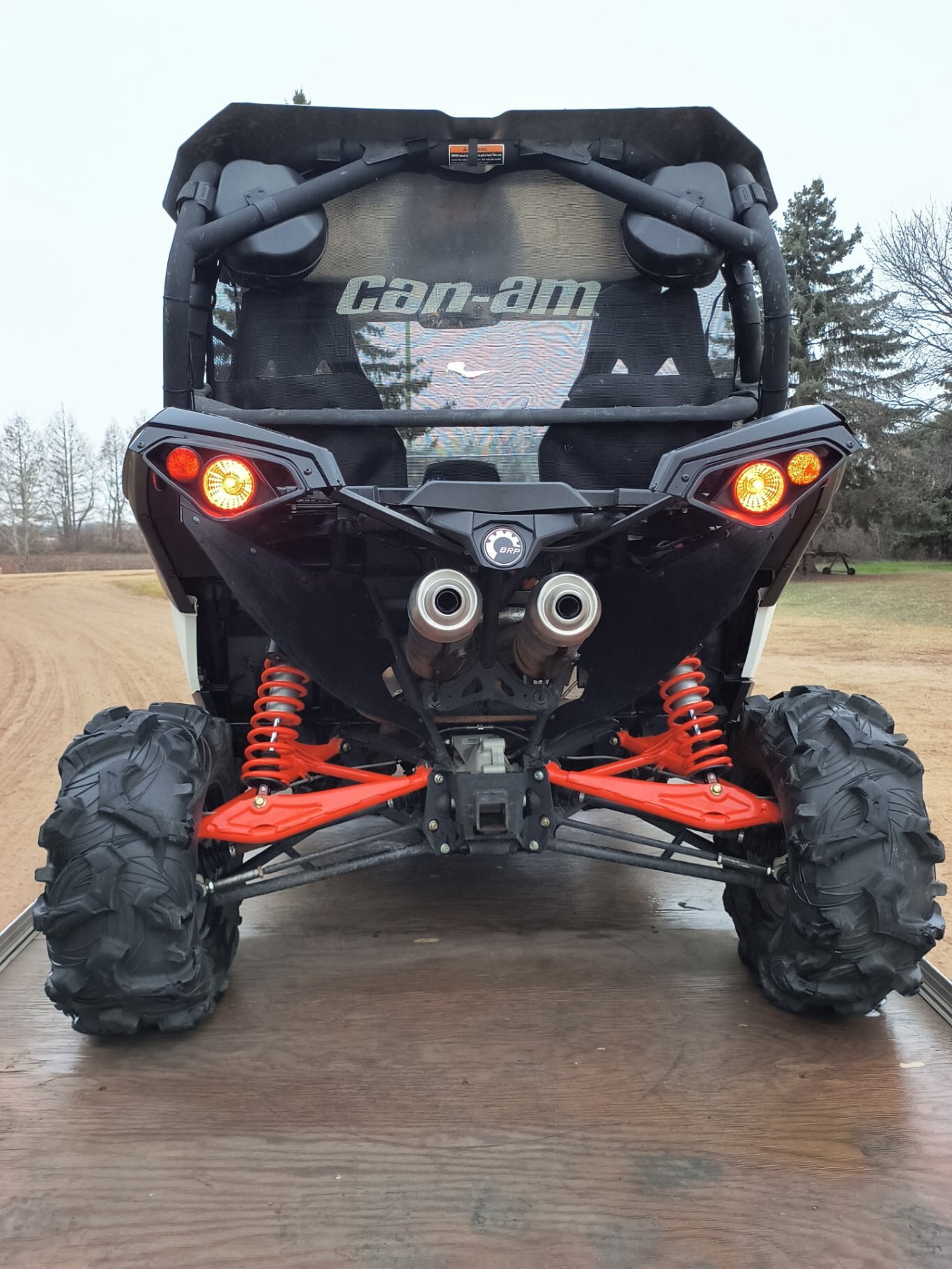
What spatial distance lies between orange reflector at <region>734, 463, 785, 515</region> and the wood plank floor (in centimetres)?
144

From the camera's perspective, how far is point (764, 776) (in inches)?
120

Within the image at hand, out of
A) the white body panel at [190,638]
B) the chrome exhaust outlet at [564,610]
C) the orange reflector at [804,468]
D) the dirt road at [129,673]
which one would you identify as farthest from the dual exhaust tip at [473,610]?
the dirt road at [129,673]

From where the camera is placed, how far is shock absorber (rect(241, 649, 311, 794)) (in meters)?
3.07

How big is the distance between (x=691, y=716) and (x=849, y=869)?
29.0 inches

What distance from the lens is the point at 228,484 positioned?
2344 mm

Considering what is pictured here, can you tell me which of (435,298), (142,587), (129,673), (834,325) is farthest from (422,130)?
(834,325)

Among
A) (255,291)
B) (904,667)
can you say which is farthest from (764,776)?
(904,667)

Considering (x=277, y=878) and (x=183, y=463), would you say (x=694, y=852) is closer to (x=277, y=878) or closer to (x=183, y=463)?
(x=277, y=878)

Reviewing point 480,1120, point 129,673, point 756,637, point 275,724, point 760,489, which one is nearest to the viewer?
point 480,1120

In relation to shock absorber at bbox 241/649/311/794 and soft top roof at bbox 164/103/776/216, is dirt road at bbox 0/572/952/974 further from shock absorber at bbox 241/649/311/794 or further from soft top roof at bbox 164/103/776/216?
soft top roof at bbox 164/103/776/216

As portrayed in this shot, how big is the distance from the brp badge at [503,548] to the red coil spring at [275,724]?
0.97 m

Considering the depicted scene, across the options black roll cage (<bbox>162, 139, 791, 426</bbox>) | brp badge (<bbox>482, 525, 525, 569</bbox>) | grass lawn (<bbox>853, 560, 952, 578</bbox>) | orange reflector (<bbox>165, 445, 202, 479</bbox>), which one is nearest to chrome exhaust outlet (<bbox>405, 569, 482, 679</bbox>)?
brp badge (<bbox>482, 525, 525, 569</bbox>)

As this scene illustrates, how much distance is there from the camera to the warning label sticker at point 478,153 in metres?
3.22

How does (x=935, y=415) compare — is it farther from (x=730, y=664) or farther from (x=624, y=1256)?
(x=624, y=1256)
